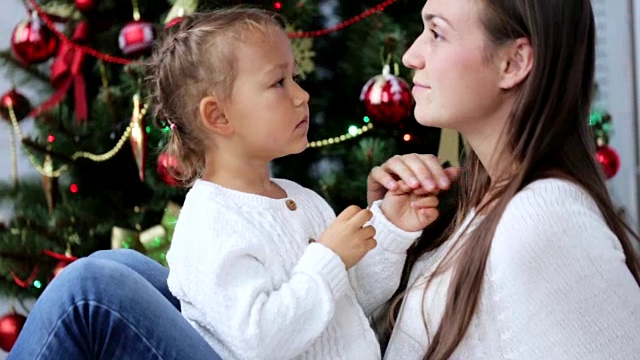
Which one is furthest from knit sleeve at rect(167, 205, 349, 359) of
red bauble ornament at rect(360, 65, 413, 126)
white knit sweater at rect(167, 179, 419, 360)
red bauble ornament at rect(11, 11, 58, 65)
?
red bauble ornament at rect(11, 11, 58, 65)

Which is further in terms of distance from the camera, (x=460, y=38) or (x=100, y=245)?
(x=100, y=245)

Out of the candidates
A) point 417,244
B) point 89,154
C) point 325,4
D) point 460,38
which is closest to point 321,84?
point 325,4

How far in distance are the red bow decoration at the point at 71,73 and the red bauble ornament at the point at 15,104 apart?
31 mm

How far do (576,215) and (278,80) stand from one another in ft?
1.66

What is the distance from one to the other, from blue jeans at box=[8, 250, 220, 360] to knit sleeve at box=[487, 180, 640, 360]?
1.34ft

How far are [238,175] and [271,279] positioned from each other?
7.3 inches

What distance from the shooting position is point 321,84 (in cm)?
261

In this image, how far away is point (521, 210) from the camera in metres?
1.22

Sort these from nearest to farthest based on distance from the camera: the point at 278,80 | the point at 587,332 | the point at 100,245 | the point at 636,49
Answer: the point at 587,332
the point at 278,80
the point at 100,245
the point at 636,49

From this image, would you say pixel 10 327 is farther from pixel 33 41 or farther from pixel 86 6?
pixel 86 6

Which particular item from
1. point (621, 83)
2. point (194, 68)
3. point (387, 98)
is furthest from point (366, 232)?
point (621, 83)

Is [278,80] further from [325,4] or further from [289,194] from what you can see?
[325,4]

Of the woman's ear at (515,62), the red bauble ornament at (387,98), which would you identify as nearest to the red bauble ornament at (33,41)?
the red bauble ornament at (387,98)

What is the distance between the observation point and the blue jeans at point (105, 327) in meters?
1.28
